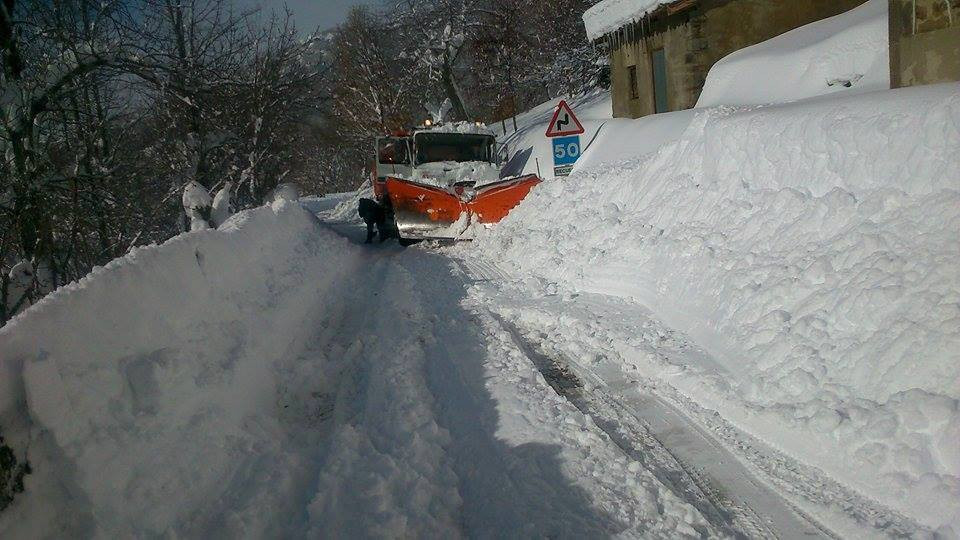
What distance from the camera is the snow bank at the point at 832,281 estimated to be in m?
3.06

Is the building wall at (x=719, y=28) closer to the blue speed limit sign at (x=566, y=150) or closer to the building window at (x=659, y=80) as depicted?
the building window at (x=659, y=80)

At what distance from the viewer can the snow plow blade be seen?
11195 mm

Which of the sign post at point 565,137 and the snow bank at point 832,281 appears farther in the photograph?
the sign post at point 565,137

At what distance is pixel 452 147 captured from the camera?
47.1 feet

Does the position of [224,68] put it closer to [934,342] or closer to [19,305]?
[19,305]

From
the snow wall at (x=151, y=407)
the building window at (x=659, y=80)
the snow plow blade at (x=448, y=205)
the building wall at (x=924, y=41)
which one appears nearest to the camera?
the snow wall at (x=151, y=407)

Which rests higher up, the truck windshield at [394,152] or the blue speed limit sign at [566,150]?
the truck windshield at [394,152]

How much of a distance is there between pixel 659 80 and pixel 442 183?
816 cm

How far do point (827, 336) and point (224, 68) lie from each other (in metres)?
8.50

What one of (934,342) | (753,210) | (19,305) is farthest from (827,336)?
(19,305)

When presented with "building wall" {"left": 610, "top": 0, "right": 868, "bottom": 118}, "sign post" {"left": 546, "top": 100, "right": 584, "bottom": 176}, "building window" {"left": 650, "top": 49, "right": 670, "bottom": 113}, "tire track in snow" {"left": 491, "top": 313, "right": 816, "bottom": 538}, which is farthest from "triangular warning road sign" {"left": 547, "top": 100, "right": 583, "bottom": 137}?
"tire track in snow" {"left": 491, "top": 313, "right": 816, "bottom": 538}

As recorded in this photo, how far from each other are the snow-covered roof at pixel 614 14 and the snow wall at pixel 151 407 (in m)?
13.9

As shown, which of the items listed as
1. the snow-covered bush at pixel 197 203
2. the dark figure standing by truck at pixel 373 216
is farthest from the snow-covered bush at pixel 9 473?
the dark figure standing by truck at pixel 373 216

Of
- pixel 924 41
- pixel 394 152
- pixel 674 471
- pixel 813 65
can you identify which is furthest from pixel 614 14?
pixel 674 471
